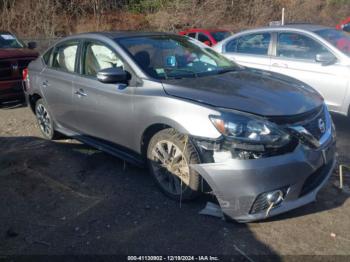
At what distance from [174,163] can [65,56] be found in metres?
2.53

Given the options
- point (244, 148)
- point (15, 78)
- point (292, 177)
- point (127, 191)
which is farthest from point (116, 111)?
point (15, 78)

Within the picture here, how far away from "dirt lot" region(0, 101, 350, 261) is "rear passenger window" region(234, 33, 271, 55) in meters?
2.66

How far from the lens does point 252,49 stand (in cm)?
734

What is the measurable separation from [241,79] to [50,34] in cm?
1745

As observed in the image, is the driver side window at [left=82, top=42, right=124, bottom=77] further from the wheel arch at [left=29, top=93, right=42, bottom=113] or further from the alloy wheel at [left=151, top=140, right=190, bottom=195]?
the wheel arch at [left=29, top=93, right=42, bottom=113]

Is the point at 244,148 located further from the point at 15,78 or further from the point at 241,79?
the point at 15,78

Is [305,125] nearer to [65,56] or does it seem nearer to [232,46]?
[65,56]

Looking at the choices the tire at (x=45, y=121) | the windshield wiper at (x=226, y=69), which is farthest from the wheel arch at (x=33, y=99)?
the windshield wiper at (x=226, y=69)

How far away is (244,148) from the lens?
11.2ft

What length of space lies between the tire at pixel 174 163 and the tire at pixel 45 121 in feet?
7.78

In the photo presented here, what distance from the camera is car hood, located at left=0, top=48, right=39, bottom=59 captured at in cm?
836

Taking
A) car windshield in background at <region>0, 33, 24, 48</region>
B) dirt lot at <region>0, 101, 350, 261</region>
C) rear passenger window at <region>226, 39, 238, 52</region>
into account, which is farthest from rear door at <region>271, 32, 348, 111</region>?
car windshield in background at <region>0, 33, 24, 48</region>

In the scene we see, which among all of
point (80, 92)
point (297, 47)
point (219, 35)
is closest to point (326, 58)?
point (297, 47)

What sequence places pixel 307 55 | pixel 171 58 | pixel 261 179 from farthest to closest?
pixel 307 55 → pixel 171 58 → pixel 261 179
